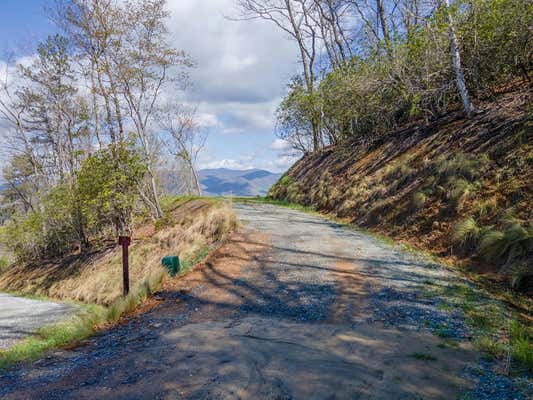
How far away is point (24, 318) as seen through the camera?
9742 mm

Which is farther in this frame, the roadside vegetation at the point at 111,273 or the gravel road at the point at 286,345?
the roadside vegetation at the point at 111,273

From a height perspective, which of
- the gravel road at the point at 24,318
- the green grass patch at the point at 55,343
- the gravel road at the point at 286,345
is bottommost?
the gravel road at the point at 24,318

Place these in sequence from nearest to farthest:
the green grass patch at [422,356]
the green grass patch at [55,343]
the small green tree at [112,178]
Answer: the green grass patch at [422,356]
the green grass patch at [55,343]
the small green tree at [112,178]

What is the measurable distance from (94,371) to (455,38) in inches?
496

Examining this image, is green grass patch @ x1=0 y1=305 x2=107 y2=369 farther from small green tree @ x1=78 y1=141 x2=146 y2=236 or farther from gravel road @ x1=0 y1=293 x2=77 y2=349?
small green tree @ x1=78 y1=141 x2=146 y2=236

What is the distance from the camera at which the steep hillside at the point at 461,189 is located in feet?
22.2

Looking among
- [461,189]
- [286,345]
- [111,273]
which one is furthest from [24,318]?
[461,189]

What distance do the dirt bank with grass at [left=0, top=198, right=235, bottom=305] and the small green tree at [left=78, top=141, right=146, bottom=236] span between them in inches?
73.0

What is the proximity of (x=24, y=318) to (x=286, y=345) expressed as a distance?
28.9 feet

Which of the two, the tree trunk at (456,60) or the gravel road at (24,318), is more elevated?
the tree trunk at (456,60)

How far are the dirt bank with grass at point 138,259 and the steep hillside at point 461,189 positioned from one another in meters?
5.08

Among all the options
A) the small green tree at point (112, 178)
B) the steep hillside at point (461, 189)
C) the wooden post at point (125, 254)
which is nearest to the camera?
the steep hillside at point (461, 189)

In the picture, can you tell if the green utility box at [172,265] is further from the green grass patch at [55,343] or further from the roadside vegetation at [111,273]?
the green grass patch at [55,343]

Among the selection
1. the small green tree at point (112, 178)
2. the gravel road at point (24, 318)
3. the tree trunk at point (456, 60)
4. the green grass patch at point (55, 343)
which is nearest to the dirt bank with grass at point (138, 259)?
the green grass patch at point (55, 343)
